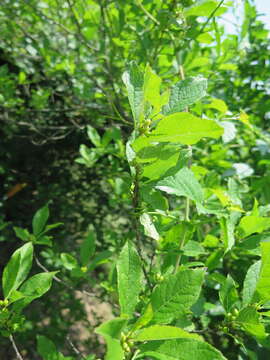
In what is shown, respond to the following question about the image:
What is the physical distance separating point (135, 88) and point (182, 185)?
0.24 m

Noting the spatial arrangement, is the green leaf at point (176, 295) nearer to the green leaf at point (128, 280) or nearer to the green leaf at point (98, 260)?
the green leaf at point (128, 280)

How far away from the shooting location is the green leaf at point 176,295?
1.97ft

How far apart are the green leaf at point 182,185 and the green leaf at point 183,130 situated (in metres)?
0.14

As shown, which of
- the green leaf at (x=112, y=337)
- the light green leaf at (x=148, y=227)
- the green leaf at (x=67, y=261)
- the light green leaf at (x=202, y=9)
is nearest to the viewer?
the green leaf at (x=112, y=337)

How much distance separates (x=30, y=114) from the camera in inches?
111

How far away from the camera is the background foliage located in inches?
45.2

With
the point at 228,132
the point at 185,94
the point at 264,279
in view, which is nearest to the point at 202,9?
the point at 228,132

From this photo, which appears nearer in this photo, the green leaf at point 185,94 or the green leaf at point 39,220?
the green leaf at point 185,94

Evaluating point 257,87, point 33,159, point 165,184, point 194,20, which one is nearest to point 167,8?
point 194,20

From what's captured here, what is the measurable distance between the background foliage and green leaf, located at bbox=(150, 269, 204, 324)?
19 centimetres

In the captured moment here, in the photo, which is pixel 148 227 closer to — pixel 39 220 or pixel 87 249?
pixel 87 249

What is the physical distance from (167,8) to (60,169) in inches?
94.0

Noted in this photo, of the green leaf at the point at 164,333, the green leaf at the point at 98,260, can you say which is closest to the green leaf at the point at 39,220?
the green leaf at the point at 98,260

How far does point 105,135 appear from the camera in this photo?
192 cm
